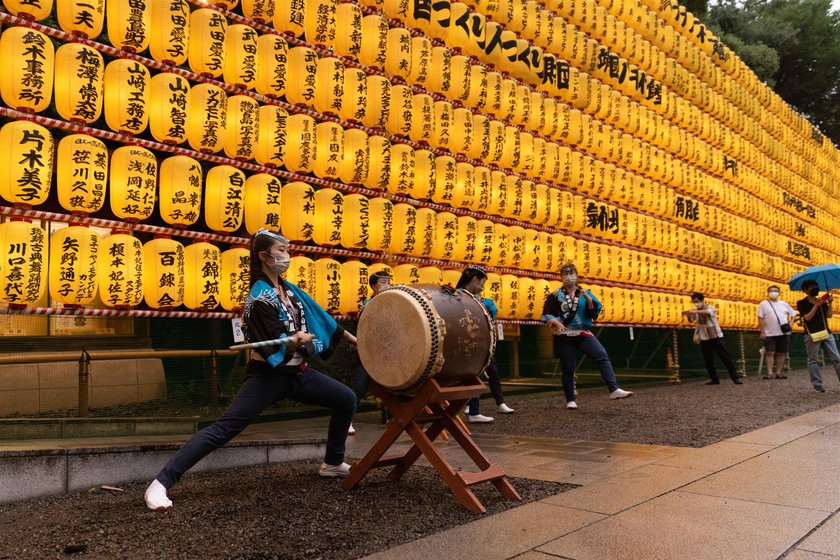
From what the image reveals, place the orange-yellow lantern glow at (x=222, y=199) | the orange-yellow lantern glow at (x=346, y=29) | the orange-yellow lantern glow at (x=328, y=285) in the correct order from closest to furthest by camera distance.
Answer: the orange-yellow lantern glow at (x=222, y=199)
the orange-yellow lantern glow at (x=328, y=285)
the orange-yellow lantern glow at (x=346, y=29)

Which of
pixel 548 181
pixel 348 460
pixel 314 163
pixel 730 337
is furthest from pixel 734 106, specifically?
pixel 348 460

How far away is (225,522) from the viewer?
11.9ft

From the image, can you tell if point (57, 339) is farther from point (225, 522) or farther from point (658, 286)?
point (658, 286)

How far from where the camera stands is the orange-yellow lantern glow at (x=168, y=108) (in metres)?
6.99

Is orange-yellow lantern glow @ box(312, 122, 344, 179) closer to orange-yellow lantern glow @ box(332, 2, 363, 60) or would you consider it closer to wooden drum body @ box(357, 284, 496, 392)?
orange-yellow lantern glow @ box(332, 2, 363, 60)

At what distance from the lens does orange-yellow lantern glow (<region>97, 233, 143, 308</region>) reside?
6.39m

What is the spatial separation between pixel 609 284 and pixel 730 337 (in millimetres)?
7690

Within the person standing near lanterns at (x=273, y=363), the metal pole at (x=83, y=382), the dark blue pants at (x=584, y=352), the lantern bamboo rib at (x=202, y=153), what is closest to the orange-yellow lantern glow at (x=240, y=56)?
the lantern bamboo rib at (x=202, y=153)

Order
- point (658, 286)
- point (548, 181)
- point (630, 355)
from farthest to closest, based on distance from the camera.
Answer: point (630, 355)
point (658, 286)
point (548, 181)

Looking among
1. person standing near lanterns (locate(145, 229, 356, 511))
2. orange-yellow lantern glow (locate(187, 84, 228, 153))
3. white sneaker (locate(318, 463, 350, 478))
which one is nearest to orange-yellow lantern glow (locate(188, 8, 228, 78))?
orange-yellow lantern glow (locate(187, 84, 228, 153))

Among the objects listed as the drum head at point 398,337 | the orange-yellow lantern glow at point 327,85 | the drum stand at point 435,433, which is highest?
the orange-yellow lantern glow at point 327,85

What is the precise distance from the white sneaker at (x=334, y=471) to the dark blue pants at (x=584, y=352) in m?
4.78

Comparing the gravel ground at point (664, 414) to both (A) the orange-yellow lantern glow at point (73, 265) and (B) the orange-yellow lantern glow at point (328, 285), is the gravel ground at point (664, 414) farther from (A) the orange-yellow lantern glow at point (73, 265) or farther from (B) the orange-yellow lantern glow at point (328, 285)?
(A) the orange-yellow lantern glow at point (73, 265)

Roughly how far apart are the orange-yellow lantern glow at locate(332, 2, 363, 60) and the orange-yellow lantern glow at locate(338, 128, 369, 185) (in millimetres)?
1149
